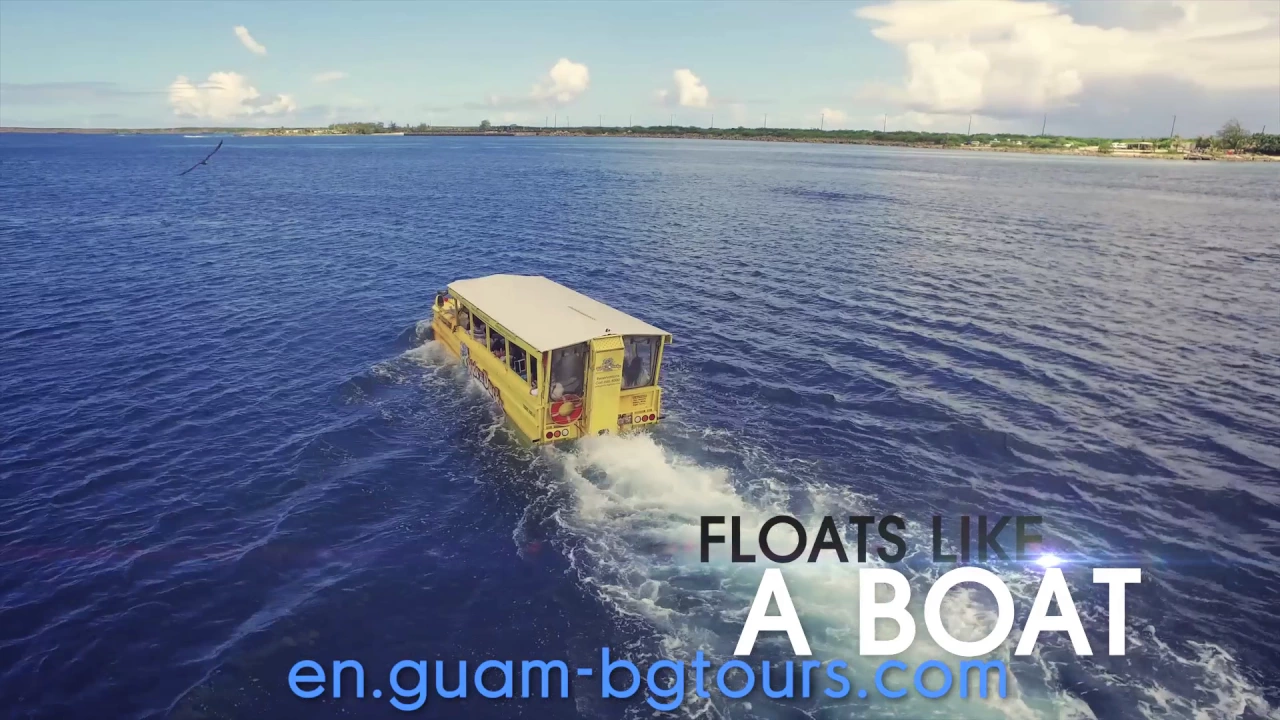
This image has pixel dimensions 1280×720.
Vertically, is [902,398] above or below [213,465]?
above

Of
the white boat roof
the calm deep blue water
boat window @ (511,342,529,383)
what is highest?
the white boat roof

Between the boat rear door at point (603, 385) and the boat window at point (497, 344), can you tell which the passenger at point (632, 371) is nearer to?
the boat rear door at point (603, 385)

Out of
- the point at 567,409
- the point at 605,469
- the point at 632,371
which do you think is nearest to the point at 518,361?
the point at 567,409

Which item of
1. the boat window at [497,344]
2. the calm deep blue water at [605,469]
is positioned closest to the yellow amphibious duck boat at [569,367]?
the boat window at [497,344]

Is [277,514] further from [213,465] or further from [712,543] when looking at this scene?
[712,543]

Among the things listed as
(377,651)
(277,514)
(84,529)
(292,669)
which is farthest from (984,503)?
(84,529)

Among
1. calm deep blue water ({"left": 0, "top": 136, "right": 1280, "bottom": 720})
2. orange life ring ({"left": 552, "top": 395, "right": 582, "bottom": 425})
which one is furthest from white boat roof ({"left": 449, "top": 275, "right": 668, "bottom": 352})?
calm deep blue water ({"left": 0, "top": 136, "right": 1280, "bottom": 720})

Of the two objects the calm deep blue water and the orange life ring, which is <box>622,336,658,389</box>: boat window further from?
the calm deep blue water

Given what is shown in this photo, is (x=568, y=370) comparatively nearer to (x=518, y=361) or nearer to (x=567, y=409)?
(x=567, y=409)
